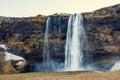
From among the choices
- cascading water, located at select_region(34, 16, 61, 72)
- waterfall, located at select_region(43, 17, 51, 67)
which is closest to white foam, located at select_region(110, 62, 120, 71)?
cascading water, located at select_region(34, 16, 61, 72)

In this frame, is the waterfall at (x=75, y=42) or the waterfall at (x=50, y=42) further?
the waterfall at (x=50, y=42)

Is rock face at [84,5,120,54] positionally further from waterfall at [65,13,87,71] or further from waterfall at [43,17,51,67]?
waterfall at [43,17,51,67]

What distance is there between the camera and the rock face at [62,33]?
79625 millimetres

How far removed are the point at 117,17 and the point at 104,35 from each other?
202 inches

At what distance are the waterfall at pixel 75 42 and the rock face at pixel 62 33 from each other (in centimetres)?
127

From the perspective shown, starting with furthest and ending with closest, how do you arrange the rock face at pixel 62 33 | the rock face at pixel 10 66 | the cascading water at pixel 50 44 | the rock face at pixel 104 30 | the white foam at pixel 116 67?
the cascading water at pixel 50 44 < the rock face at pixel 10 66 < the rock face at pixel 62 33 < the rock face at pixel 104 30 < the white foam at pixel 116 67

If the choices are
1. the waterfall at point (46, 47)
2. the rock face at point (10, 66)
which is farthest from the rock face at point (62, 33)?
the rock face at point (10, 66)

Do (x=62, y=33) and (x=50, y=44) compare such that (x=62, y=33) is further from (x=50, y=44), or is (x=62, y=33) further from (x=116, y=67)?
(x=116, y=67)

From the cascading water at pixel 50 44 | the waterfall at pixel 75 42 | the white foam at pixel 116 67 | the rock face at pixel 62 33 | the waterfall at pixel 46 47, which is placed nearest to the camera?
the white foam at pixel 116 67

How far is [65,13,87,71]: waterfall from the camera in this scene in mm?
83750

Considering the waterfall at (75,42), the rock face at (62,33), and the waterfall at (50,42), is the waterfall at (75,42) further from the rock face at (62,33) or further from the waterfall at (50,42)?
the waterfall at (50,42)

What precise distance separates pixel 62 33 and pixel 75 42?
4079mm

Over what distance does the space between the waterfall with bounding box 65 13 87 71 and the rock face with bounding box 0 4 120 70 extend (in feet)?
4.17

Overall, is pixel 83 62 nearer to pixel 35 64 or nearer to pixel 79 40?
pixel 79 40
